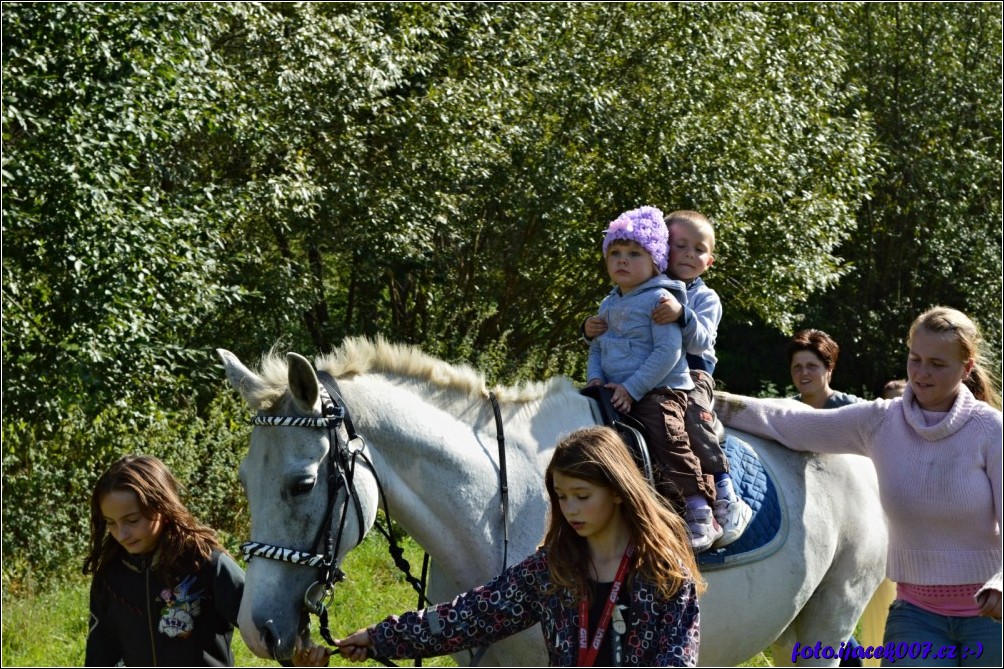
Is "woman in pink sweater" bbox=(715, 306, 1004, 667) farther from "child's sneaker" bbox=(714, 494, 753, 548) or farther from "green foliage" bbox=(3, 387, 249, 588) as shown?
"green foliage" bbox=(3, 387, 249, 588)

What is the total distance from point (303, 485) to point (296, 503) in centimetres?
6

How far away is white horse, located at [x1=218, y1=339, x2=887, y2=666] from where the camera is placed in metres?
3.55

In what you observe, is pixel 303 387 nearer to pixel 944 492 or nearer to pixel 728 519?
pixel 728 519

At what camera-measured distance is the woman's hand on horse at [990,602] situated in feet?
11.6

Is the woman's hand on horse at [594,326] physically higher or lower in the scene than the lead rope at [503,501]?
higher

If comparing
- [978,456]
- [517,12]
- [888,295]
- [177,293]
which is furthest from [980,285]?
[978,456]

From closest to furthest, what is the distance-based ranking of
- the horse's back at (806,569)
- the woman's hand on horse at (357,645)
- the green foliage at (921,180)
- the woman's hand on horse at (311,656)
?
the woman's hand on horse at (357,645) → the woman's hand on horse at (311,656) → the horse's back at (806,569) → the green foliage at (921,180)

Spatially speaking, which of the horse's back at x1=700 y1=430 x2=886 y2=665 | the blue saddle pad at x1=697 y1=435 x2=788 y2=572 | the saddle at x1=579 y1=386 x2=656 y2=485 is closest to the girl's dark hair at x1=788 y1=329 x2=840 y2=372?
the horse's back at x1=700 y1=430 x2=886 y2=665

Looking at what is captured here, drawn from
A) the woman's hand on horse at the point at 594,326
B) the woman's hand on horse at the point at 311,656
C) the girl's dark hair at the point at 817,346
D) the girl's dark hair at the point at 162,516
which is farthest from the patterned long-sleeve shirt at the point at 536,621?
the girl's dark hair at the point at 817,346

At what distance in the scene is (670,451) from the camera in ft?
12.8

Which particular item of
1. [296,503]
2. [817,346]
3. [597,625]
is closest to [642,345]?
[296,503]

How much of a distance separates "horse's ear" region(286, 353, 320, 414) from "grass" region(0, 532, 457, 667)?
3.60 meters

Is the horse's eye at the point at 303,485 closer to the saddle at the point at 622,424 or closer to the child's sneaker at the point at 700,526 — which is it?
the saddle at the point at 622,424

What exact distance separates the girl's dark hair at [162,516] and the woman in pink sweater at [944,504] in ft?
7.56
